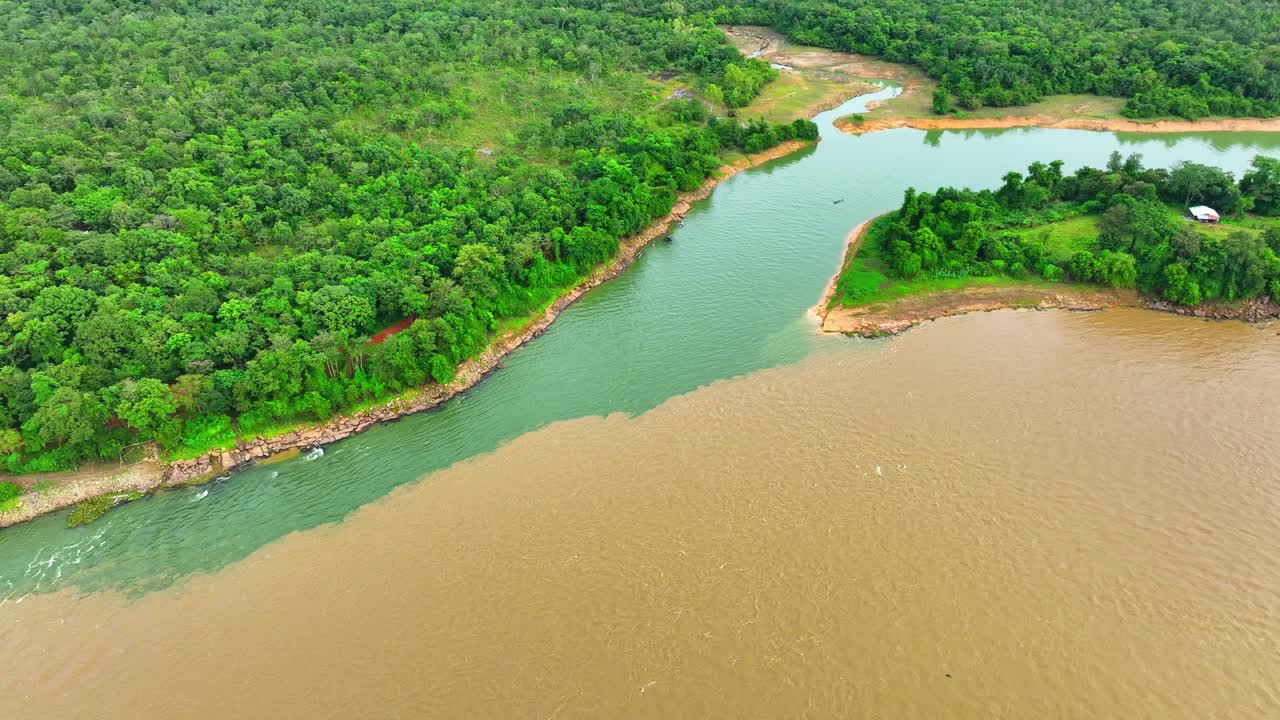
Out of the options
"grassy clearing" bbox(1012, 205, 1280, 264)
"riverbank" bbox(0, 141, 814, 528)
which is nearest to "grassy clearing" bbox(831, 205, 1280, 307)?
"grassy clearing" bbox(1012, 205, 1280, 264)

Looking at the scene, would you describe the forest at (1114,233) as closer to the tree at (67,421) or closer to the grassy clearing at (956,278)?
the grassy clearing at (956,278)

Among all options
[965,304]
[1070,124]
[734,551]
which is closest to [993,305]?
[965,304]

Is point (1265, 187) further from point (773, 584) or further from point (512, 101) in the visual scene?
point (512, 101)

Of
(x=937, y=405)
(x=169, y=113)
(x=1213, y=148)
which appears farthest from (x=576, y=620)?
(x=1213, y=148)

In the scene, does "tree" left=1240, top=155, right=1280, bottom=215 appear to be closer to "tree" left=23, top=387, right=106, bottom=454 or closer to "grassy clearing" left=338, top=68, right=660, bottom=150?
"grassy clearing" left=338, top=68, right=660, bottom=150

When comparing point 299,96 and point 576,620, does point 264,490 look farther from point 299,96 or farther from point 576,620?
point 299,96

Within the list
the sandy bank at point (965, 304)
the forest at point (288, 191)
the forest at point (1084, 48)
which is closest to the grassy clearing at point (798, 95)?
the forest at point (288, 191)
